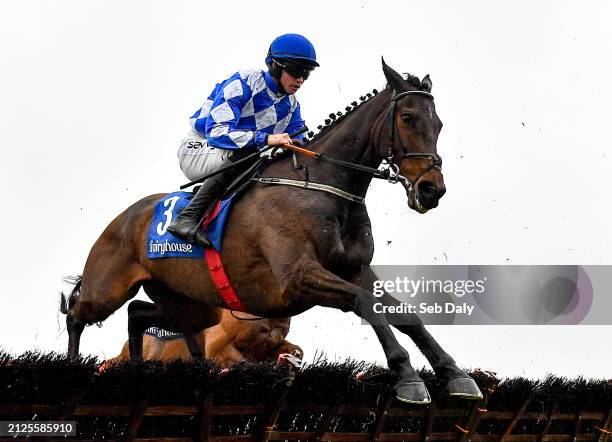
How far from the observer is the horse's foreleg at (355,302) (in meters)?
4.64

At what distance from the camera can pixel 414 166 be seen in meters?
5.05

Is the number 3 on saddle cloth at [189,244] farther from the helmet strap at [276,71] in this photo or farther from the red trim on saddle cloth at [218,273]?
the helmet strap at [276,71]

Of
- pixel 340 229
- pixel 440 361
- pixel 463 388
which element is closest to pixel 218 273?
pixel 340 229

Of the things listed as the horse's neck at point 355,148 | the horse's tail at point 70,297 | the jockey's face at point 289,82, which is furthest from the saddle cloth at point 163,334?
the horse's neck at point 355,148

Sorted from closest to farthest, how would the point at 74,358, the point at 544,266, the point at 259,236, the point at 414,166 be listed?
the point at 74,358 → the point at 414,166 → the point at 259,236 → the point at 544,266

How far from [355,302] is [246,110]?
1.50 metres

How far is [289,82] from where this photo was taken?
573 centimetres

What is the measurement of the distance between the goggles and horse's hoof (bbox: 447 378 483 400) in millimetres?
1976

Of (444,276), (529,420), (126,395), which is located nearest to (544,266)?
(444,276)

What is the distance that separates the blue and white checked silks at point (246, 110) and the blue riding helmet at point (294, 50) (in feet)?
0.60

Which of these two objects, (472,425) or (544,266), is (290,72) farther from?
(544,266)

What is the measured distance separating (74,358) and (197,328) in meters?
2.57

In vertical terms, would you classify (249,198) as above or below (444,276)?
above

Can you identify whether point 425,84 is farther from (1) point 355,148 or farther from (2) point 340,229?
(2) point 340,229
